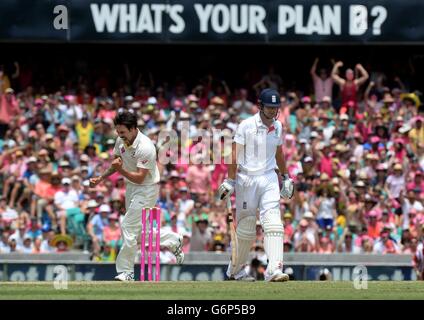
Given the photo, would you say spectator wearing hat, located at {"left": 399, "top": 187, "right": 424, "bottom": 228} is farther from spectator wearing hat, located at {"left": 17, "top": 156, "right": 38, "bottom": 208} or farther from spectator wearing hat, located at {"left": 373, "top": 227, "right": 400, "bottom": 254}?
spectator wearing hat, located at {"left": 17, "top": 156, "right": 38, "bottom": 208}

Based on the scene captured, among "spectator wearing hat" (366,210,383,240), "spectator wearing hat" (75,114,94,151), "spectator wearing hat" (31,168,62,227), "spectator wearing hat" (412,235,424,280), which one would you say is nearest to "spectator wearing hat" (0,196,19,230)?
"spectator wearing hat" (31,168,62,227)

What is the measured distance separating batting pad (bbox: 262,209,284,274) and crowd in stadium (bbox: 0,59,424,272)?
6431 millimetres

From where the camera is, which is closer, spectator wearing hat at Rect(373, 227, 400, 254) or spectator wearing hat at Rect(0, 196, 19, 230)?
spectator wearing hat at Rect(373, 227, 400, 254)

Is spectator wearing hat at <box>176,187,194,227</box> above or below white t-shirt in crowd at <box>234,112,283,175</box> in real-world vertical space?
below

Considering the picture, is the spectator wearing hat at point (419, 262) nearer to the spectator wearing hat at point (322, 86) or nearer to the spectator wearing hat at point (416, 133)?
the spectator wearing hat at point (416, 133)

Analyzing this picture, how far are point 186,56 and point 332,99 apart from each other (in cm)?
353

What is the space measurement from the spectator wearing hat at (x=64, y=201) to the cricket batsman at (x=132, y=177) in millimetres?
6696

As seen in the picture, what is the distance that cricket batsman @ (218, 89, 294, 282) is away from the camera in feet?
52.2

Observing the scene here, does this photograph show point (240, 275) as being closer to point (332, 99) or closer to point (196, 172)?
point (196, 172)

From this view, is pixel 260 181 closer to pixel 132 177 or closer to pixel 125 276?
pixel 132 177

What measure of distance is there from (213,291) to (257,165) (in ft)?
6.36

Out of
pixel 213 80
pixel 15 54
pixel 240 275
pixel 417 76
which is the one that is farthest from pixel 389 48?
pixel 240 275

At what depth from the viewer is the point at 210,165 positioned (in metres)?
25.1

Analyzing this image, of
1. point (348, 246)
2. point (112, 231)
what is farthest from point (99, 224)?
point (348, 246)
